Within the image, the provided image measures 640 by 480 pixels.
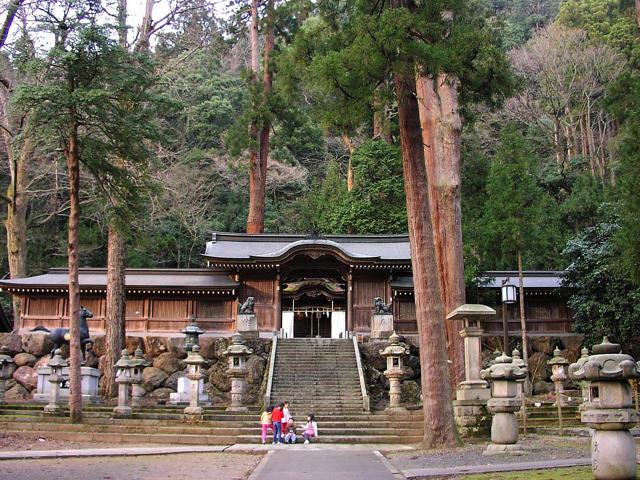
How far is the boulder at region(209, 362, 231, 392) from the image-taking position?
74.1 ft

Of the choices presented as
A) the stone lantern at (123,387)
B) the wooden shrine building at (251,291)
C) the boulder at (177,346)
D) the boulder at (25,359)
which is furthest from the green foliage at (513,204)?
the boulder at (25,359)

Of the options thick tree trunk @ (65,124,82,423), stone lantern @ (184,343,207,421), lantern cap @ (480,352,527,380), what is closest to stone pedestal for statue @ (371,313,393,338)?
stone lantern @ (184,343,207,421)

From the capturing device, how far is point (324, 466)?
977cm

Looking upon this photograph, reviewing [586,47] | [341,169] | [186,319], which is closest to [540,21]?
[586,47]

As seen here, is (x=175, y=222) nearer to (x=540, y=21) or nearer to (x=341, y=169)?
(x=341, y=169)

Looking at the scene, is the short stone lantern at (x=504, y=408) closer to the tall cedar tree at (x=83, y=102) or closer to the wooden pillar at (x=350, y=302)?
the tall cedar tree at (x=83, y=102)

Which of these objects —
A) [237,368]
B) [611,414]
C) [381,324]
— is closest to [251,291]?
[381,324]

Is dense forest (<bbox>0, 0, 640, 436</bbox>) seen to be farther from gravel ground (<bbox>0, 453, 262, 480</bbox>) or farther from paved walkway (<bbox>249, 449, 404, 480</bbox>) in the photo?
gravel ground (<bbox>0, 453, 262, 480</bbox>)

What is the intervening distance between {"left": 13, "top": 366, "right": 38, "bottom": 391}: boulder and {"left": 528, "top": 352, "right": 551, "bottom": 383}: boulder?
57.4 feet

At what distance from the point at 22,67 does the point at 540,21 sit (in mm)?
44141

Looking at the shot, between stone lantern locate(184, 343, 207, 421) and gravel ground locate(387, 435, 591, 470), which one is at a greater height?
stone lantern locate(184, 343, 207, 421)

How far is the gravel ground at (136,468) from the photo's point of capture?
869 cm

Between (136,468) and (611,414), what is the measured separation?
648 centimetres

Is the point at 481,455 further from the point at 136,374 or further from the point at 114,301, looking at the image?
the point at 114,301
